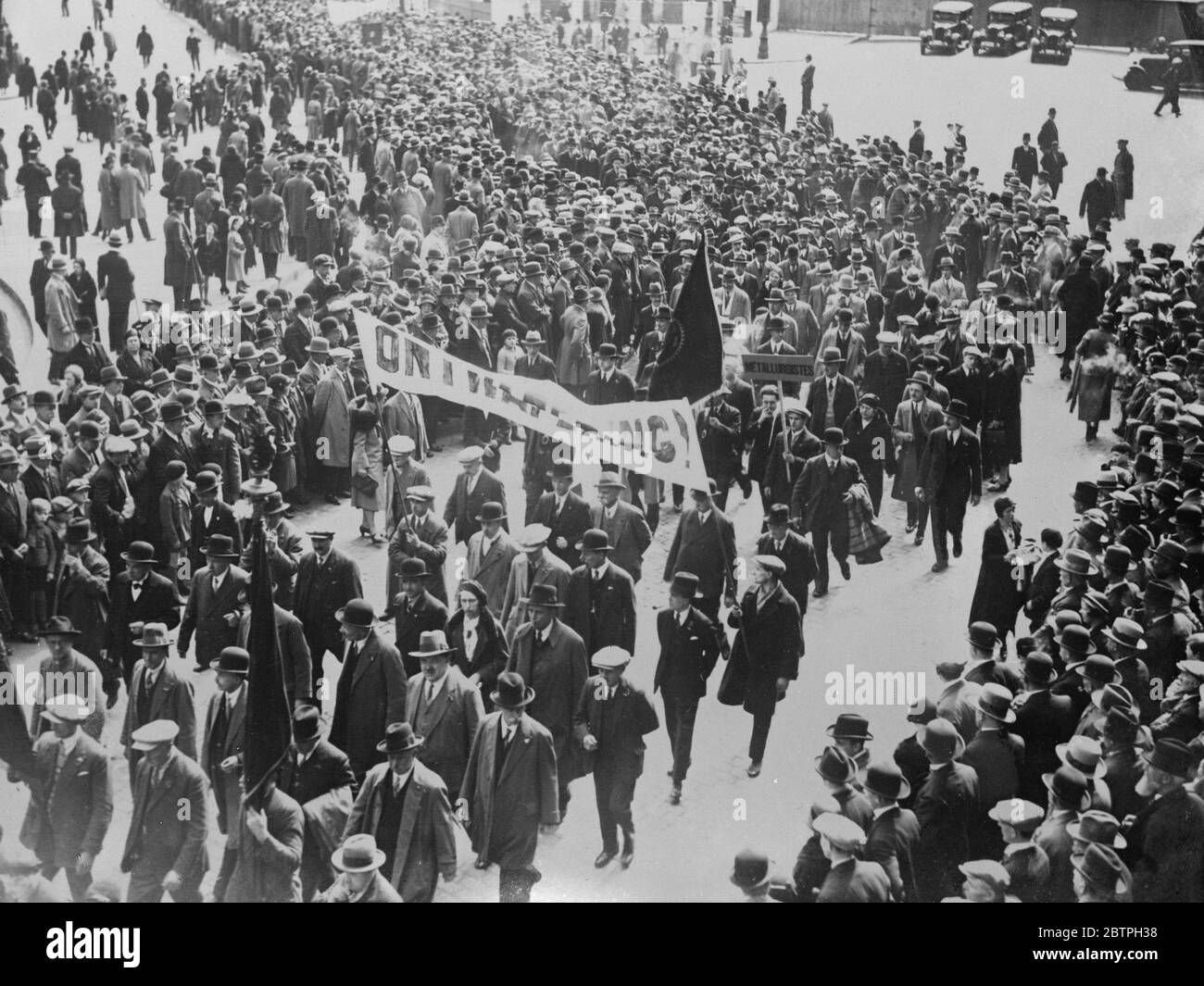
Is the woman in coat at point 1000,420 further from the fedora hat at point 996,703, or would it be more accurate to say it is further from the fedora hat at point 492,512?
the fedora hat at point 492,512

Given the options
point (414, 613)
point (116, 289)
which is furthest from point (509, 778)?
point (116, 289)

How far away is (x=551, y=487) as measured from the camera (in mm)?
9062

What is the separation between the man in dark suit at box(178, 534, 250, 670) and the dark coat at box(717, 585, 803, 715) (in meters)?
2.85

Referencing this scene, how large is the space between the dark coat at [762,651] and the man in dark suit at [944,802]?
3.72 ft

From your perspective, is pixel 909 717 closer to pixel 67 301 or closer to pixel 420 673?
pixel 420 673

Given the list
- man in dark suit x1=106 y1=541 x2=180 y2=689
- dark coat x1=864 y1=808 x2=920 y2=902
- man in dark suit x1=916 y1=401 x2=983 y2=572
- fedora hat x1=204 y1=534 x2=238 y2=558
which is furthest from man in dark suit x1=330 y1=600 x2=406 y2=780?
man in dark suit x1=916 y1=401 x2=983 y2=572

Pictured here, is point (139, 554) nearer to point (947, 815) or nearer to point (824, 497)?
point (824, 497)

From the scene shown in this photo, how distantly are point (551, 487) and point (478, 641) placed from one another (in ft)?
5.28

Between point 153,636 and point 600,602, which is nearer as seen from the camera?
point 153,636

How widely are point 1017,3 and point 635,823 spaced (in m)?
7.30

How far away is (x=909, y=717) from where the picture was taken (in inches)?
316

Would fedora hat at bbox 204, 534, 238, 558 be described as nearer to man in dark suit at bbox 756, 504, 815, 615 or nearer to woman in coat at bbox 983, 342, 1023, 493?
man in dark suit at bbox 756, 504, 815, 615

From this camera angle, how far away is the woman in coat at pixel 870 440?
9.90 metres

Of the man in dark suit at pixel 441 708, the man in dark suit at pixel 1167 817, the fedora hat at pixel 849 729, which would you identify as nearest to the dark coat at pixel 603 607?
the man in dark suit at pixel 441 708
